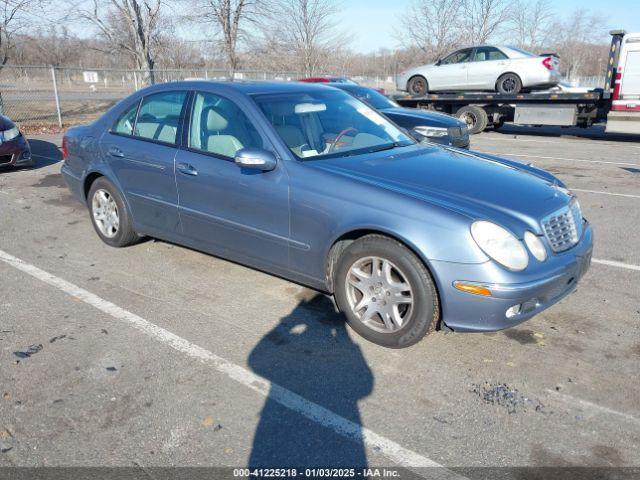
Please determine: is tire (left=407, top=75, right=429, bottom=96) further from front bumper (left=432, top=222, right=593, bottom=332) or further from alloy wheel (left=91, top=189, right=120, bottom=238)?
front bumper (left=432, top=222, right=593, bottom=332)

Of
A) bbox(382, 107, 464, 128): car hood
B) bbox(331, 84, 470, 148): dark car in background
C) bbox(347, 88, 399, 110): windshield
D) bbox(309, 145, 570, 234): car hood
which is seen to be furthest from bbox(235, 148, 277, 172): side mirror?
bbox(347, 88, 399, 110): windshield

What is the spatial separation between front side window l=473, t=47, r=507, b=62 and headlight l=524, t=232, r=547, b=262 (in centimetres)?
1375

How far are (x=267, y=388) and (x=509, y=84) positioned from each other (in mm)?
14930

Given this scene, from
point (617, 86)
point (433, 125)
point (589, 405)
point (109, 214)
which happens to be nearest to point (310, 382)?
point (589, 405)

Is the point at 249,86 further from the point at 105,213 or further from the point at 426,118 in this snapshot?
the point at 426,118

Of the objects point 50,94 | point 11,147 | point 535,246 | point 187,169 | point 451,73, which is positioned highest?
point 451,73

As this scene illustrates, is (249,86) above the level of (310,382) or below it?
above

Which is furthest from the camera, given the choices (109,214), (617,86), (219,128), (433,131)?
(617,86)

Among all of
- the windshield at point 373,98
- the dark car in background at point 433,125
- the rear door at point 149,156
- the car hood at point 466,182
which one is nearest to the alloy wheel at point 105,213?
the rear door at point 149,156

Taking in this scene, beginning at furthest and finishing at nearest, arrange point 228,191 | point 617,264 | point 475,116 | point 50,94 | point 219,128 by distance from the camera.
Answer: point 50,94
point 475,116
point 617,264
point 219,128
point 228,191

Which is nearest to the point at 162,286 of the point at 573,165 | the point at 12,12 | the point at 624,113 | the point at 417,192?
the point at 417,192

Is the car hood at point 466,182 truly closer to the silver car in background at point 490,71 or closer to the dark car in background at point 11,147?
the dark car in background at point 11,147

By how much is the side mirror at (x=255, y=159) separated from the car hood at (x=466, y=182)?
0.31 m

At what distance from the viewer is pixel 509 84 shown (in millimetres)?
15672
